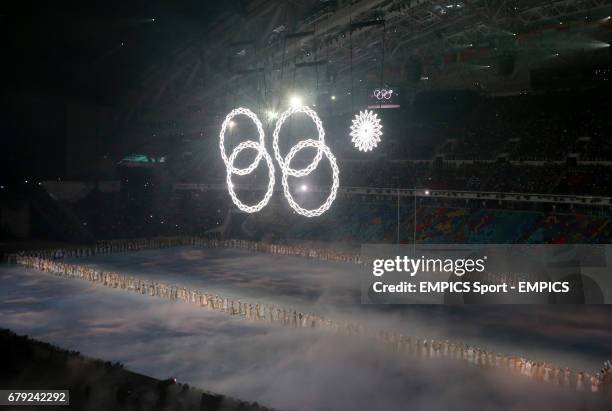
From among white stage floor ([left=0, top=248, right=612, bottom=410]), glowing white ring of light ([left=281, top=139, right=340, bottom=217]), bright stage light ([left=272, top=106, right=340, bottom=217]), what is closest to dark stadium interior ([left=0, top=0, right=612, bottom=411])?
white stage floor ([left=0, top=248, right=612, bottom=410])

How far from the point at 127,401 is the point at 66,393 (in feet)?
4.29

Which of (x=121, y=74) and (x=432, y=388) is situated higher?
(x=121, y=74)

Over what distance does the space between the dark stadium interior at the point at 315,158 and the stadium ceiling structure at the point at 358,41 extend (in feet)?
0.50

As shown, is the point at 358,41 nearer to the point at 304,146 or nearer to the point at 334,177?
the point at 304,146

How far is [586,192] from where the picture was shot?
109ft

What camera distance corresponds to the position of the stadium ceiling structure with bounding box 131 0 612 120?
3084 cm

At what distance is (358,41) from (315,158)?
34.1 ft

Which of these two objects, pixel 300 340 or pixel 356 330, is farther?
pixel 356 330

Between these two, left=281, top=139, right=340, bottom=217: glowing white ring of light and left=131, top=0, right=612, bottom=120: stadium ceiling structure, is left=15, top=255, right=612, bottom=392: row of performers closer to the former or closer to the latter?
left=281, top=139, right=340, bottom=217: glowing white ring of light

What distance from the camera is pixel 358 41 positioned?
3734 centimetres

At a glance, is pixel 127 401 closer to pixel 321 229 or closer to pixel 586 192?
pixel 586 192

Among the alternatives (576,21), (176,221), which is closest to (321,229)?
(176,221)

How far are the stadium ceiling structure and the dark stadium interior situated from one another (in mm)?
152

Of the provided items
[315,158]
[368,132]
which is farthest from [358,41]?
[368,132]
